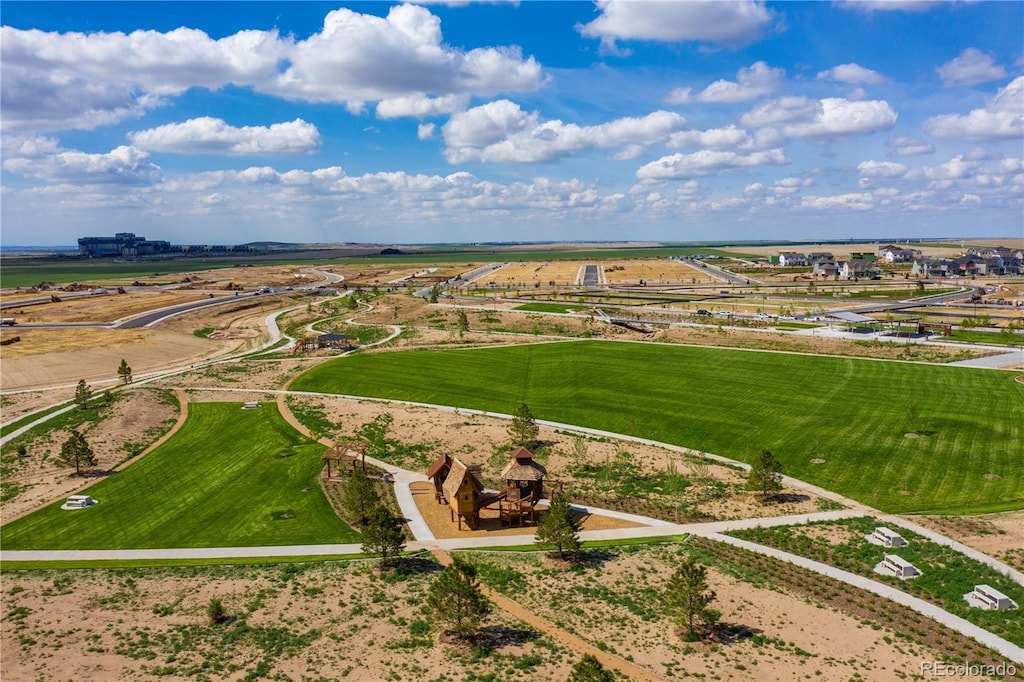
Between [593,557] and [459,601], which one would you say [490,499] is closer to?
[593,557]

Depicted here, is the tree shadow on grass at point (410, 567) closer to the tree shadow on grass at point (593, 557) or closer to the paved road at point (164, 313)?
the tree shadow on grass at point (593, 557)

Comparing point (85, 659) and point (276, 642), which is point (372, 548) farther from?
point (85, 659)

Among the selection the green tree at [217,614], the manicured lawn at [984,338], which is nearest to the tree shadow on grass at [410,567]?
the green tree at [217,614]

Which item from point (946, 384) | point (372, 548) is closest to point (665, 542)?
point (372, 548)

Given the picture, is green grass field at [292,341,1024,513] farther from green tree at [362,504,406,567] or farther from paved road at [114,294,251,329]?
paved road at [114,294,251,329]

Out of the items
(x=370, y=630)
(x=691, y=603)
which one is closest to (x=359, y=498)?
(x=370, y=630)

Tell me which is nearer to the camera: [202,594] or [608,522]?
[202,594]
